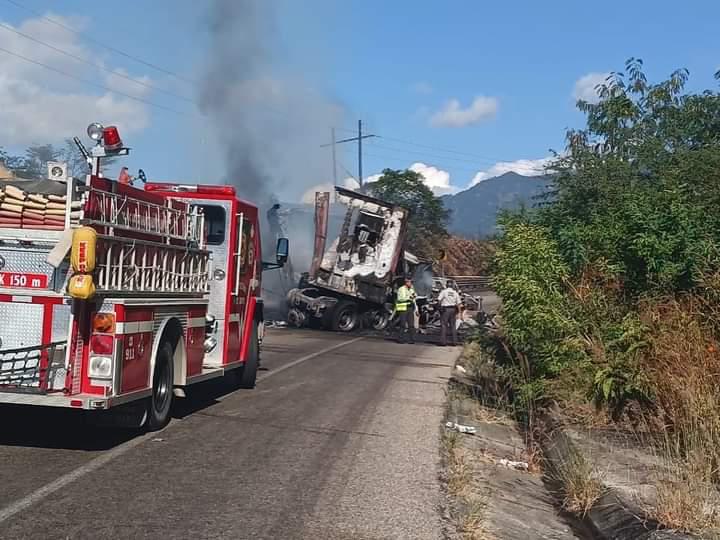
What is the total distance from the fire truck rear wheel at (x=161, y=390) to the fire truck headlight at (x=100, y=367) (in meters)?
1.13

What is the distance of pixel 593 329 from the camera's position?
11.2m

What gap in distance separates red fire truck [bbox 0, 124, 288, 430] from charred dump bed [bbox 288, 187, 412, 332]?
16.8m

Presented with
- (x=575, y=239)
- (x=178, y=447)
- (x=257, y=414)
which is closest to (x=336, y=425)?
(x=257, y=414)

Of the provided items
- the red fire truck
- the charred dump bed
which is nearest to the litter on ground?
the red fire truck

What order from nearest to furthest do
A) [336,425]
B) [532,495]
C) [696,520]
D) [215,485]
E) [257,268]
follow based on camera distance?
[696,520], [215,485], [532,495], [336,425], [257,268]

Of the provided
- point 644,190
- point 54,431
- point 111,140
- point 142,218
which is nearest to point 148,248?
point 142,218

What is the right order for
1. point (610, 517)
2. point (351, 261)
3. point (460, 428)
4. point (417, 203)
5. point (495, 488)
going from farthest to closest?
1. point (417, 203)
2. point (351, 261)
3. point (460, 428)
4. point (495, 488)
5. point (610, 517)

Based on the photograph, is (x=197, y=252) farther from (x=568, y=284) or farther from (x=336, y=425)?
(x=568, y=284)

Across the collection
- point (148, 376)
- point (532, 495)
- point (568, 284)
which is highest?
point (568, 284)

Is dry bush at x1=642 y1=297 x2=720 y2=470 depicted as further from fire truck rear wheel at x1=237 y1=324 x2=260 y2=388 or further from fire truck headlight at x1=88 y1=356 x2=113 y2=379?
fire truck rear wheel at x1=237 y1=324 x2=260 y2=388

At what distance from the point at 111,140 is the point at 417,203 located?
4767 cm

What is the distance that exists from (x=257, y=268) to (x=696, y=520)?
8109 mm

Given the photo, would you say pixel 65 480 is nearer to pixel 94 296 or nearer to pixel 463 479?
pixel 94 296

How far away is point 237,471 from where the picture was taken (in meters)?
7.42
